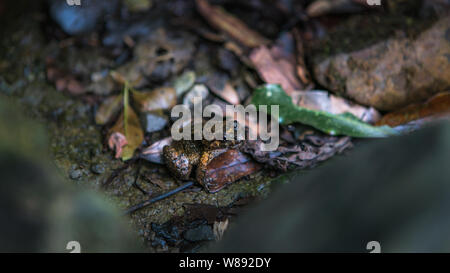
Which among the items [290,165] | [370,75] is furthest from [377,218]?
[370,75]

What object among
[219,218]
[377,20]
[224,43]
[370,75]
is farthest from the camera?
[224,43]

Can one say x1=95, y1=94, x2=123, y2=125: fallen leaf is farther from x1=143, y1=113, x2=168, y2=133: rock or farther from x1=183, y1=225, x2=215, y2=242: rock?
x1=183, y1=225, x2=215, y2=242: rock

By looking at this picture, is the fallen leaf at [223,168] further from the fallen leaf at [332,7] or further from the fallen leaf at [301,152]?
the fallen leaf at [332,7]

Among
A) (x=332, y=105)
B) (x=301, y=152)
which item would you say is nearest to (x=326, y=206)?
(x=301, y=152)

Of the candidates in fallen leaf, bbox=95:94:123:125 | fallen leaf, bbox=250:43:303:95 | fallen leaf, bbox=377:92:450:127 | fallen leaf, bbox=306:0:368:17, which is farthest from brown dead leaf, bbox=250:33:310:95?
fallen leaf, bbox=95:94:123:125

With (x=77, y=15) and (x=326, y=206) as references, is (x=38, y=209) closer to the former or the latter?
(x=326, y=206)

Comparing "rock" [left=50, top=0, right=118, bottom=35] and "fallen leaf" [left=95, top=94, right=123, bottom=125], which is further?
"rock" [left=50, top=0, right=118, bottom=35]
